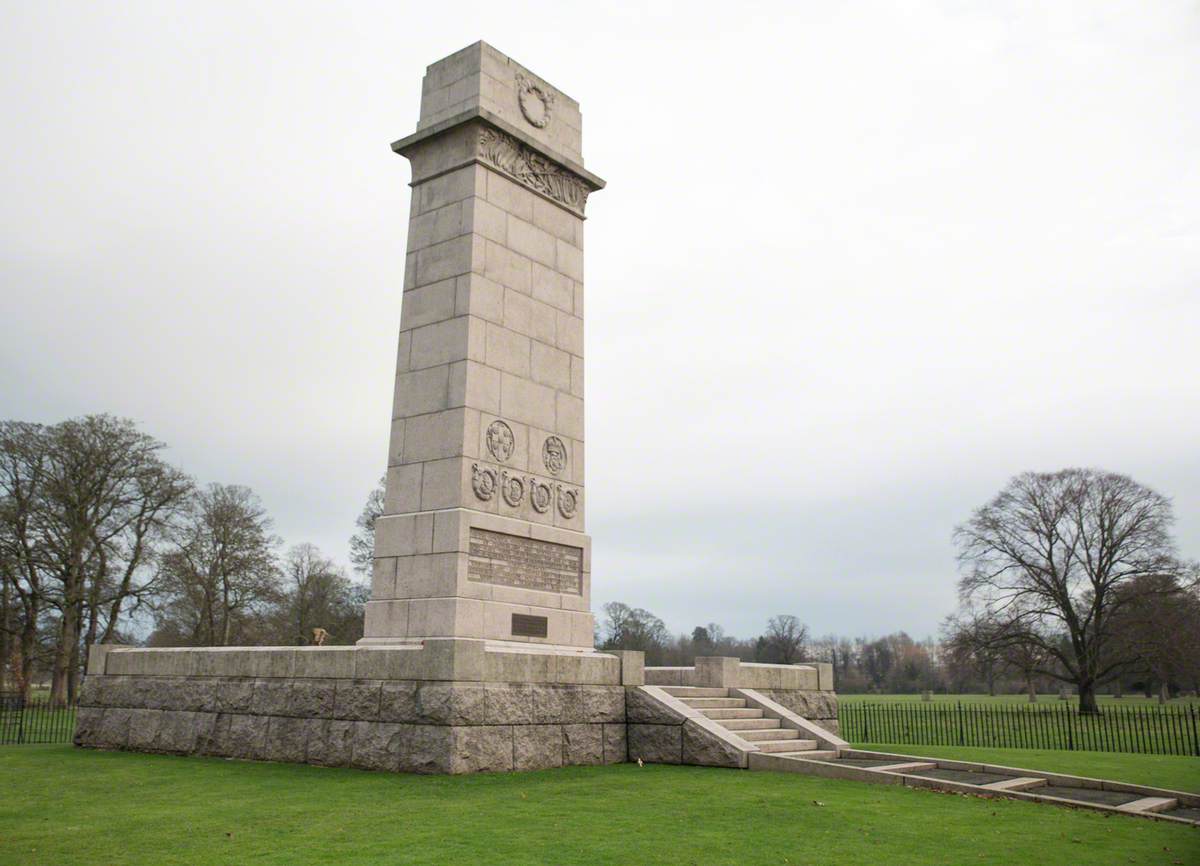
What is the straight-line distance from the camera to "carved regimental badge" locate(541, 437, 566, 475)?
53.3 feet

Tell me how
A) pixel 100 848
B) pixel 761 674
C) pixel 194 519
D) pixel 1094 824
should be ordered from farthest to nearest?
pixel 194 519 → pixel 761 674 → pixel 1094 824 → pixel 100 848

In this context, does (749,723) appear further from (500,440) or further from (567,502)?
(500,440)

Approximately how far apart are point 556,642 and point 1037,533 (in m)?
34.1

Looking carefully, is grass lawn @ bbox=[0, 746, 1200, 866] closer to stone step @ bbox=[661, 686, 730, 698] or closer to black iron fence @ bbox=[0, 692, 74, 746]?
stone step @ bbox=[661, 686, 730, 698]

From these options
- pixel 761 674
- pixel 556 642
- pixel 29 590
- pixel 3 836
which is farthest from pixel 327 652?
pixel 29 590

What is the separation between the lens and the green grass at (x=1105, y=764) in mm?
13820

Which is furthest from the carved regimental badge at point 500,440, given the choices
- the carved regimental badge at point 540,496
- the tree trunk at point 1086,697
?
the tree trunk at point 1086,697

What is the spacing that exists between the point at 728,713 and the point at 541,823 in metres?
6.83

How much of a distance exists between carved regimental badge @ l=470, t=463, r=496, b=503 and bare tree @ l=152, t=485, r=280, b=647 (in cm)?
2868

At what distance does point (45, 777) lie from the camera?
12.8 m

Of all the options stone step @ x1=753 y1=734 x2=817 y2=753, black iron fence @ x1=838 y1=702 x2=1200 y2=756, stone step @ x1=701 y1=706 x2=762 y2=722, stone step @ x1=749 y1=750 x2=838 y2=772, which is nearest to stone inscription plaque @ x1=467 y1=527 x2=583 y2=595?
stone step @ x1=701 y1=706 x2=762 y2=722

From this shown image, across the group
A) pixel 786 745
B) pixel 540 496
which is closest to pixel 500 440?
pixel 540 496

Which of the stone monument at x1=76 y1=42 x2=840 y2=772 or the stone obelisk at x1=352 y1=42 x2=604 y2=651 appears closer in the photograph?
the stone monument at x1=76 y1=42 x2=840 y2=772

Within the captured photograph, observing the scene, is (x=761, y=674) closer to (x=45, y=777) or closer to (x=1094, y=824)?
(x=1094, y=824)
